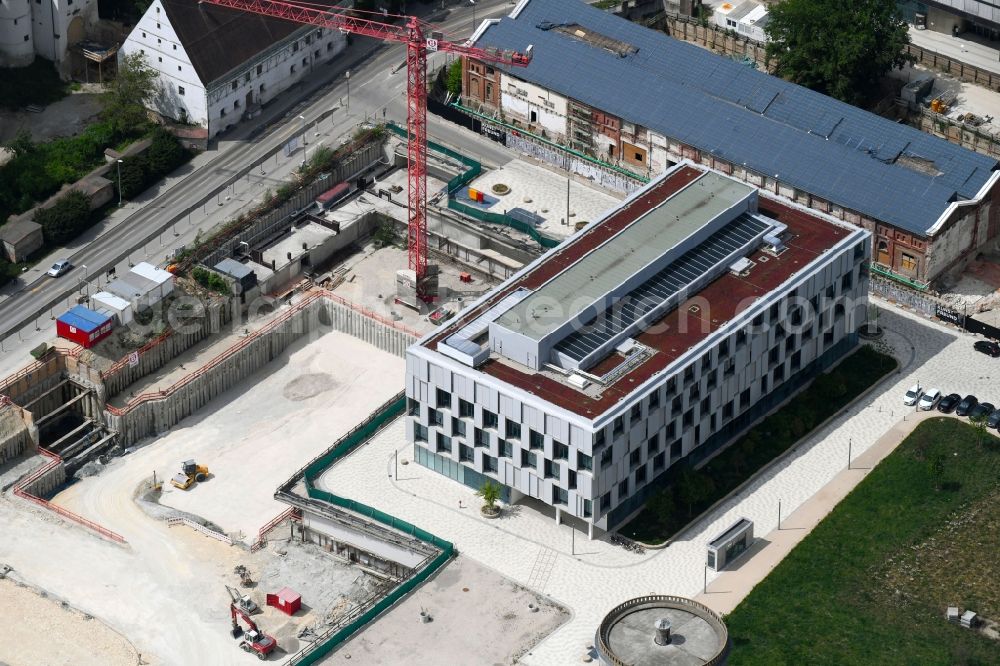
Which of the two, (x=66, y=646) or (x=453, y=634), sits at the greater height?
(x=453, y=634)

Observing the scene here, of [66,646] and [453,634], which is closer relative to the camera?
[453,634]

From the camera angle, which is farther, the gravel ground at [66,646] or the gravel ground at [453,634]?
the gravel ground at [66,646]

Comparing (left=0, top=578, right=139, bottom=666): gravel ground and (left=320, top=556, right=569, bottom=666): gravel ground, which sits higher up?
(left=320, top=556, right=569, bottom=666): gravel ground

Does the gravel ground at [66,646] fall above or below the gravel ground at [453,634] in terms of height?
below

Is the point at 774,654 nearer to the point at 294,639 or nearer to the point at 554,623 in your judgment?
the point at 554,623

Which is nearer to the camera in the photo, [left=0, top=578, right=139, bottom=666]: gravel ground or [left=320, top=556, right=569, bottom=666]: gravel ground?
[left=320, top=556, right=569, bottom=666]: gravel ground

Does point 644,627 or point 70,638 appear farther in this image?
point 70,638

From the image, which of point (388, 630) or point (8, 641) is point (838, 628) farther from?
point (8, 641)

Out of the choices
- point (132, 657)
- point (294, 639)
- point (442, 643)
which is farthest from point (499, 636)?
point (132, 657)

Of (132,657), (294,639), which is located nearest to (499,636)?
(294,639)
